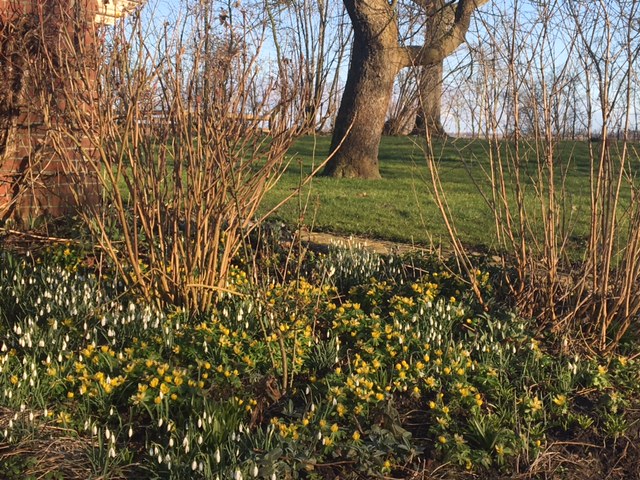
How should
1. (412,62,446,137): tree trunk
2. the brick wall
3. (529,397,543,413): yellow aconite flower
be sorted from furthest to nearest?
1. the brick wall
2. (412,62,446,137): tree trunk
3. (529,397,543,413): yellow aconite flower

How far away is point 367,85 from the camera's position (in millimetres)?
12273

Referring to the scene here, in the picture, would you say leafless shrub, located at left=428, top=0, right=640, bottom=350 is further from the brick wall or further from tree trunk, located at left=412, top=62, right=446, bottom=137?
the brick wall

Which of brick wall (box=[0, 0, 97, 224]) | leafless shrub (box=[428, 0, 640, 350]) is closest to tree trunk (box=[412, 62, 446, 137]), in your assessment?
leafless shrub (box=[428, 0, 640, 350])

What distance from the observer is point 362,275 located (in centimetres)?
527

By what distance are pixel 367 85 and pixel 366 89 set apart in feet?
0.22

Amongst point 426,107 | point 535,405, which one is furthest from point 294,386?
point 426,107

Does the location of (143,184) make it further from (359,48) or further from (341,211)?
(359,48)

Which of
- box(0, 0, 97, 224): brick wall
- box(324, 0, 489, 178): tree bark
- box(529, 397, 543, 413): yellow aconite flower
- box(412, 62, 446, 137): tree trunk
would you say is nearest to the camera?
box(529, 397, 543, 413): yellow aconite flower

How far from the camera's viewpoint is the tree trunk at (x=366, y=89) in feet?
39.5

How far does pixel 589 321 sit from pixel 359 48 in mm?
8749

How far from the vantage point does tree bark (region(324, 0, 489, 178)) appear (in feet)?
39.5

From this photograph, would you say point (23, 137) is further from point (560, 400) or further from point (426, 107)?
point (560, 400)

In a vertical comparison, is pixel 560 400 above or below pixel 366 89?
below

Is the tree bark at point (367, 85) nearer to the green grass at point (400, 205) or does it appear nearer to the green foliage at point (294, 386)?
the green grass at point (400, 205)
